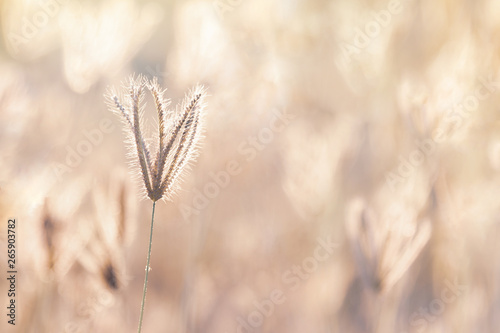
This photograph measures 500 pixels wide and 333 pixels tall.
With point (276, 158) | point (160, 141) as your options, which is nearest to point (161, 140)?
point (160, 141)

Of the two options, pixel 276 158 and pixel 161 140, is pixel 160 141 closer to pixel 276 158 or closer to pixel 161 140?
pixel 161 140

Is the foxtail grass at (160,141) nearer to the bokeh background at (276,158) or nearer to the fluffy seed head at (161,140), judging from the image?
the fluffy seed head at (161,140)

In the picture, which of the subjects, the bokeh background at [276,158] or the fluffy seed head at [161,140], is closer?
the fluffy seed head at [161,140]

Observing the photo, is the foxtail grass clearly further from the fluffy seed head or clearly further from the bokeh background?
the bokeh background

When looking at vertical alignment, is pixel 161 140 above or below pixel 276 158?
below

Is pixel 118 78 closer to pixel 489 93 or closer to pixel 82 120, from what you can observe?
pixel 82 120

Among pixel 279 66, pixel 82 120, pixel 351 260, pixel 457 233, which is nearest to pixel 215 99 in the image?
pixel 279 66

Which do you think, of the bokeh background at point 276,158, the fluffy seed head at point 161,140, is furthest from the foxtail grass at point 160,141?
the bokeh background at point 276,158

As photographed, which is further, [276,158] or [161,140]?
[276,158]

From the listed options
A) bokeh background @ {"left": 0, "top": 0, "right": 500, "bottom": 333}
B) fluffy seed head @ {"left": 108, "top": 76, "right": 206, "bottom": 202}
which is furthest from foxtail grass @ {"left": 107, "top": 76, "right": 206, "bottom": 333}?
bokeh background @ {"left": 0, "top": 0, "right": 500, "bottom": 333}
